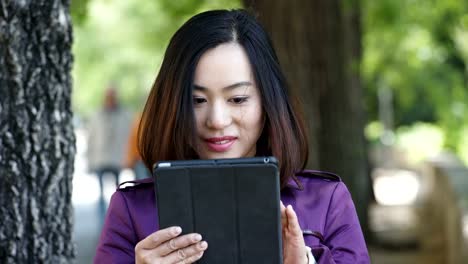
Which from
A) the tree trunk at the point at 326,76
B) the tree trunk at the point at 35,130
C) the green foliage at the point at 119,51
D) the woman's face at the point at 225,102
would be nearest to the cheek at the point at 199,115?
the woman's face at the point at 225,102

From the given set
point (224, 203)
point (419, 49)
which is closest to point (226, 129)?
point (224, 203)

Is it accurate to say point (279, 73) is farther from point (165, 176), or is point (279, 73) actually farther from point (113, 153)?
point (113, 153)

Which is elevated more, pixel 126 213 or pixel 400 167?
pixel 126 213

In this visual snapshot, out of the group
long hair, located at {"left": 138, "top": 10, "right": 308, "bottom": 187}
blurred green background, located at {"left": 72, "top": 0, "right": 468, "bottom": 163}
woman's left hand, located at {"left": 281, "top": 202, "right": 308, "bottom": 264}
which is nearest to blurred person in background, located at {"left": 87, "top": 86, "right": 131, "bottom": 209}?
blurred green background, located at {"left": 72, "top": 0, "right": 468, "bottom": 163}

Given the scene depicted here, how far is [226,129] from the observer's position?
2.51 meters

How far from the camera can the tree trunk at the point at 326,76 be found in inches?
334

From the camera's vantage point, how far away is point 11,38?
3400mm

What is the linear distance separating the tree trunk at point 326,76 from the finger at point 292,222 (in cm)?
522

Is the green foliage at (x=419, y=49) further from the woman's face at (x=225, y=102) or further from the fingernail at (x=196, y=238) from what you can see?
the fingernail at (x=196, y=238)

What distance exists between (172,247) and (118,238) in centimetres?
29

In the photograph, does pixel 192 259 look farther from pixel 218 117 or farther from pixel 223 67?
pixel 223 67

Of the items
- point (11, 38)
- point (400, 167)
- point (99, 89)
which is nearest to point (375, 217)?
point (400, 167)

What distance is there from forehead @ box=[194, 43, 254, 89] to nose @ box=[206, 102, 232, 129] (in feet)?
0.17

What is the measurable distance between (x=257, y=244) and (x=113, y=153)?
9.21 meters
